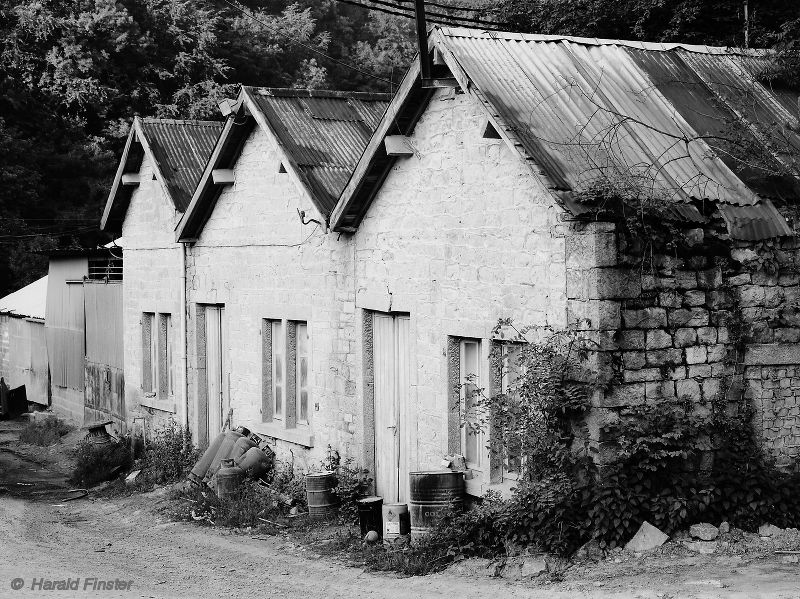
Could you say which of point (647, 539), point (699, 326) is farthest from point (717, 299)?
point (647, 539)

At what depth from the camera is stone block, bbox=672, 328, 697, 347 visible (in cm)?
898

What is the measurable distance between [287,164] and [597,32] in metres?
7.82

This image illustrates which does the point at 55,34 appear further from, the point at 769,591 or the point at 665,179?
the point at 769,591

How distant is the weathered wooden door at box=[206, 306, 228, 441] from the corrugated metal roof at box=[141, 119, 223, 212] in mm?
1907

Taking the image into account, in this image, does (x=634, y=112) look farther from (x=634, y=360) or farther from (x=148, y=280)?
(x=148, y=280)

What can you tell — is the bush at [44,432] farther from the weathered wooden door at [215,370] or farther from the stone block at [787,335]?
the stone block at [787,335]

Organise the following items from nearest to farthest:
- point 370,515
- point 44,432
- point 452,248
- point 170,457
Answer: point 452,248 < point 370,515 < point 170,457 < point 44,432

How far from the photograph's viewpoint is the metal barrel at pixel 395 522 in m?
10.7

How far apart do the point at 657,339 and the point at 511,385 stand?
137 centimetres

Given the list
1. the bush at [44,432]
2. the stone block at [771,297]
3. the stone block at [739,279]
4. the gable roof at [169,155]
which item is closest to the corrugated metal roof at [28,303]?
the bush at [44,432]

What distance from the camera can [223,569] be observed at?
1052 centimetres

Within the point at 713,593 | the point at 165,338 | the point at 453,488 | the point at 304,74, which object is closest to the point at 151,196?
the point at 165,338

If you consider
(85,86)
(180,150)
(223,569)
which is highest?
(85,86)

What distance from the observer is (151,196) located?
17.8 metres
